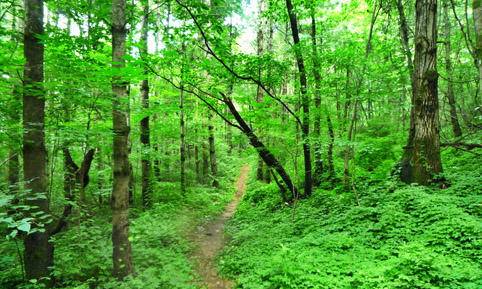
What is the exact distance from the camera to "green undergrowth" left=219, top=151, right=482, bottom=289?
4.37 m

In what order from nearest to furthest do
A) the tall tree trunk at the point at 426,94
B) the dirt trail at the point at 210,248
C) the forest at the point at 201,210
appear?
1. the forest at the point at 201,210
2. the dirt trail at the point at 210,248
3. the tall tree trunk at the point at 426,94

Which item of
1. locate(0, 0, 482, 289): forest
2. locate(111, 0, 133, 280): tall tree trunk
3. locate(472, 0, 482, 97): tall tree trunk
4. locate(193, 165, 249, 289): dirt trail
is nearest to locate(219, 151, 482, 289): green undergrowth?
locate(0, 0, 482, 289): forest

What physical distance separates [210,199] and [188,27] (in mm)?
9283

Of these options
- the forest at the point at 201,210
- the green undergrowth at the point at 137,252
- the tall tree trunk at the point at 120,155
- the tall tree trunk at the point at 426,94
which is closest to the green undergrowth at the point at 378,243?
the forest at the point at 201,210

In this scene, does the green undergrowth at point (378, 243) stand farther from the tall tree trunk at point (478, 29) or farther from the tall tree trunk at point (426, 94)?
the tall tree trunk at point (478, 29)

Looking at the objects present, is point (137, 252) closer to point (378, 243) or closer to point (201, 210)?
point (201, 210)

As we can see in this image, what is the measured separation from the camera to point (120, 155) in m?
5.55

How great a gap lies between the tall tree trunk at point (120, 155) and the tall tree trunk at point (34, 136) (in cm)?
119

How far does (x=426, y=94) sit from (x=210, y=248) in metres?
7.33

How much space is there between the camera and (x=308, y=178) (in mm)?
10938

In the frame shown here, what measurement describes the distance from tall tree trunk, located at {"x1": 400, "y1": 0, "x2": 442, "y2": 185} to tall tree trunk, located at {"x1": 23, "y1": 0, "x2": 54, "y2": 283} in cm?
834

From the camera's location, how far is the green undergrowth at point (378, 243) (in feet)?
14.3

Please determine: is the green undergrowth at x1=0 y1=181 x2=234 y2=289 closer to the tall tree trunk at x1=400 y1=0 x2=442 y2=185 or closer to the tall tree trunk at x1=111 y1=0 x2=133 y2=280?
the tall tree trunk at x1=111 y1=0 x2=133 y2=280

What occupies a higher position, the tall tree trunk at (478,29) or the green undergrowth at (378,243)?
the tall tree trunk at (478,29)
